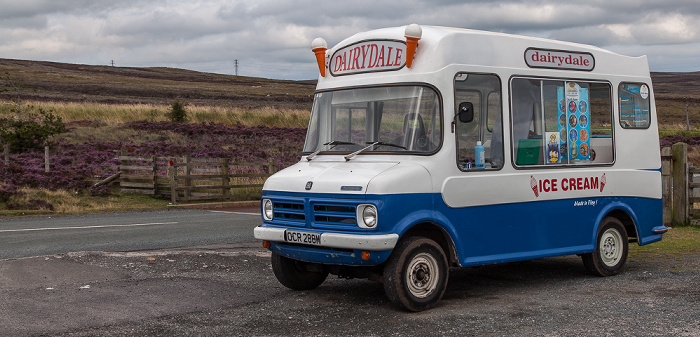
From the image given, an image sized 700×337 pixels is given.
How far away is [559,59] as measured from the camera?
9422mm

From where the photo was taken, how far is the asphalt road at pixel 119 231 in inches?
505

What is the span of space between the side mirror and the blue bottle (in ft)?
1.41

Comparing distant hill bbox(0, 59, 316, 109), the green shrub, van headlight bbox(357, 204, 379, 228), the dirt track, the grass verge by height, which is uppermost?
distant hill bbox(0, 59, 316, 109)

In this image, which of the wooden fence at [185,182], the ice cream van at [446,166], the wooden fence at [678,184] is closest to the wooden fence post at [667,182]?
the wooden fence at [678,184]

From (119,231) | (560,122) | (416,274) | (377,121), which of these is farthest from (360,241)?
(119,231)

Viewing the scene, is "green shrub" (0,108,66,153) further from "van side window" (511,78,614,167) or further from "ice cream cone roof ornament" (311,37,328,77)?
"van side window" (511,78,614,167)

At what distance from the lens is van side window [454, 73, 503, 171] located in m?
8.15

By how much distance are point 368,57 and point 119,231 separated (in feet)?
28.3

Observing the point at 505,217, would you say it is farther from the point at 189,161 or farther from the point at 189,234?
the point at 189,161

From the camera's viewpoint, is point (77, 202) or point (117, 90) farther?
point (117, 90)

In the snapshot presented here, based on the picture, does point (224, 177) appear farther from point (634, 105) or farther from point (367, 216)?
point (367, 216)

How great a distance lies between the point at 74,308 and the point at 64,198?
623 inches

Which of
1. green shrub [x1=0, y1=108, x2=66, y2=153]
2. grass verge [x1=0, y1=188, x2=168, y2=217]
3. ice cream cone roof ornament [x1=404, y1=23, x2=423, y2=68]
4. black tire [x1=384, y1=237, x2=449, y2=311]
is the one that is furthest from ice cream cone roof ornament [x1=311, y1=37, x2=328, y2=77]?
green shrub [x1=0, y1=108, x2=66, y2=153]

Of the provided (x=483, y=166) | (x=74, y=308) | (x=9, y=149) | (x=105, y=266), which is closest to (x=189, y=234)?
(x=105, y=266)
